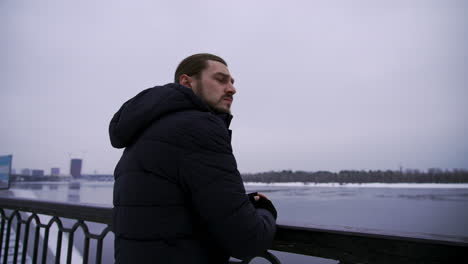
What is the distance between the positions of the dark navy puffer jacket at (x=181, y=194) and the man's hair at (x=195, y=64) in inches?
12.7

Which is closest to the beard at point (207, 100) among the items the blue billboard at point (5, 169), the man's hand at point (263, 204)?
the man's hand at point (263, 204)

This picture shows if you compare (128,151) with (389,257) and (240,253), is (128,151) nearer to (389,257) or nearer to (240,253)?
(240,253)

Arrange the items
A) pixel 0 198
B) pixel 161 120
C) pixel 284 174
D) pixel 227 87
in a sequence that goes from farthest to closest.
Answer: pixel 284 174, pixel 0 198, pixel 227 87, pixel 161 120

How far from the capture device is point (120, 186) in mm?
1029

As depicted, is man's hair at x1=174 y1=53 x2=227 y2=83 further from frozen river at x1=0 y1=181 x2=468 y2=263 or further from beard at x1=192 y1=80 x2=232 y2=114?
frozen river at x1=0 y1=181 x2=468 y2=263

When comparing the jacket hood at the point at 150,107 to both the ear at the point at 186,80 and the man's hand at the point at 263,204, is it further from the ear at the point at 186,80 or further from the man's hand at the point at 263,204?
the man's hand at the point at 263,204

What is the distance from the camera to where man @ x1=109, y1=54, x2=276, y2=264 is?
89cm

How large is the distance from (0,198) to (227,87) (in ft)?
7.90

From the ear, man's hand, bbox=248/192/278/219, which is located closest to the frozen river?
man's hand, bbox=248/192/278/219

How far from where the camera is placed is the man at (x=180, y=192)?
2.92 feet

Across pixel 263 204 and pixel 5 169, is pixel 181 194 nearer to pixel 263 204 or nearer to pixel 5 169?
pixel 263 204

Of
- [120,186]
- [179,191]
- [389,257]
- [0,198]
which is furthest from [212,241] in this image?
[0,198]

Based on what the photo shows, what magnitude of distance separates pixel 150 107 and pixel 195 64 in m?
0.42

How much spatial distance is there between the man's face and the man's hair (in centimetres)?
2
